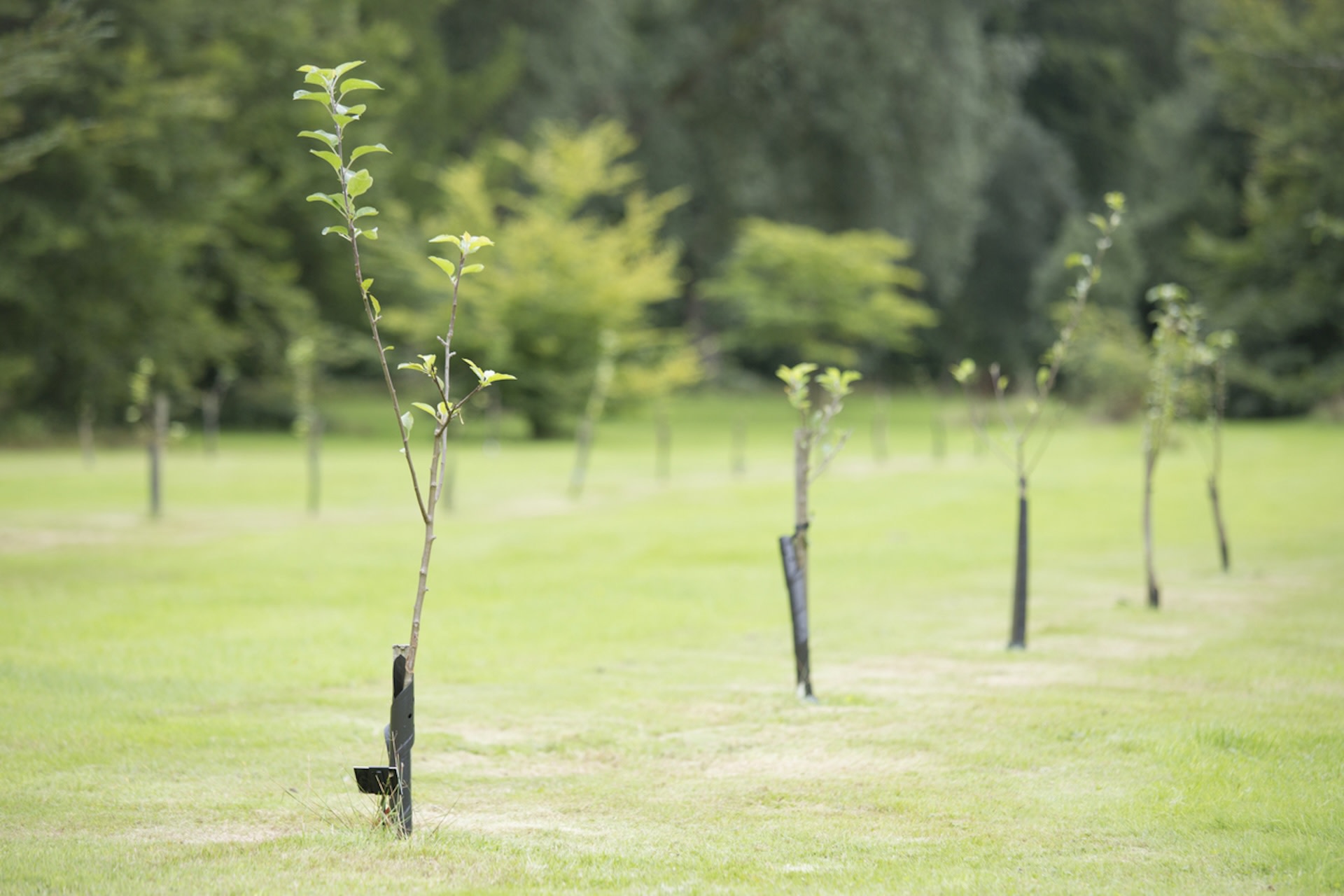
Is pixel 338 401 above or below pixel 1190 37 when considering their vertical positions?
below

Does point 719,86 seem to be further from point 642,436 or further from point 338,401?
point 338,401

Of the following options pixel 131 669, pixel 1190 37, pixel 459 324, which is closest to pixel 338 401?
pixel 459 324

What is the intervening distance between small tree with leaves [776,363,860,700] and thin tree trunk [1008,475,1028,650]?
135cm

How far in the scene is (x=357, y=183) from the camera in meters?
4.44

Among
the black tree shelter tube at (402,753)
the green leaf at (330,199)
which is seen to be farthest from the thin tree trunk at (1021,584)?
the green leaf at (330,199)

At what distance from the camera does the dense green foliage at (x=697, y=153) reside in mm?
26266

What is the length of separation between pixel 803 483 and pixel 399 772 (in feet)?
11.0

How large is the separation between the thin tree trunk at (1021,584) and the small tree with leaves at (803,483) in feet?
4.43

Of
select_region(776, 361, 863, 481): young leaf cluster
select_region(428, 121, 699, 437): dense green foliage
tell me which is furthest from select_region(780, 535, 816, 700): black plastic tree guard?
select_region(428, 121, 699, 437): dense green foliage

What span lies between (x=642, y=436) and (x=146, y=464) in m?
14.2

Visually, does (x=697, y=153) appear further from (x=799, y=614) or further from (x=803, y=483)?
(x=799, y=614)

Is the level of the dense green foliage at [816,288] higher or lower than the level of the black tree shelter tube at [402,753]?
higher

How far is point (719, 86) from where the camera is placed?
37500mm

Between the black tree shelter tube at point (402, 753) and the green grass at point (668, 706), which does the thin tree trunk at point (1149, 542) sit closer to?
the green grass at point (668, 706)
